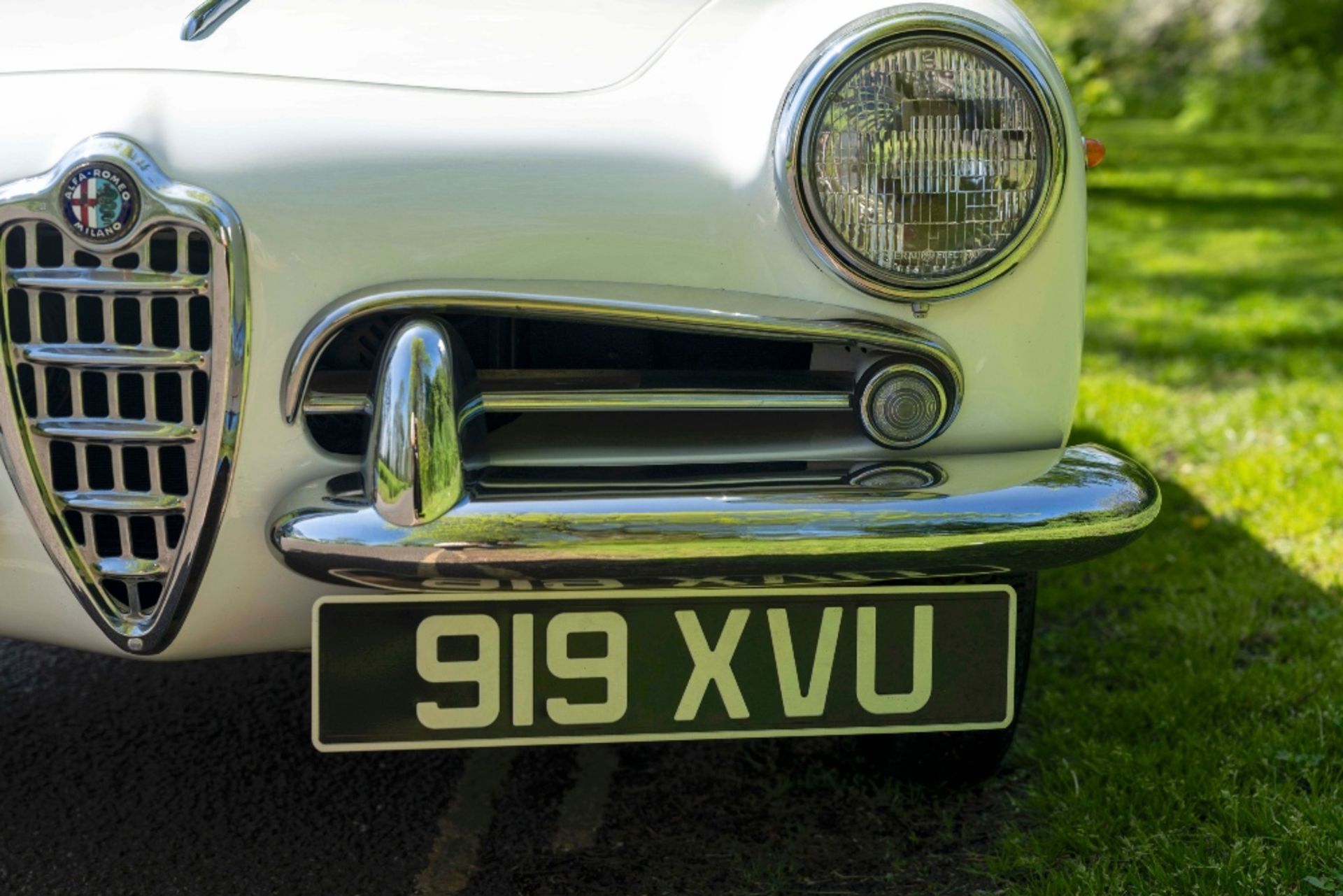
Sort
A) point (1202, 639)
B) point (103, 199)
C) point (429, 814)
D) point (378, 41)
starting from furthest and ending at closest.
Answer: point (1202, 639)
point (429, 814)
point (378, 41)
point (103, 199)

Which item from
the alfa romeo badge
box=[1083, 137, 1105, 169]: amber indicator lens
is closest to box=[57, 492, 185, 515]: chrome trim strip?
the alfa romeo badge

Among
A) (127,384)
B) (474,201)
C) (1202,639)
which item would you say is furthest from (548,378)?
(1202,639)

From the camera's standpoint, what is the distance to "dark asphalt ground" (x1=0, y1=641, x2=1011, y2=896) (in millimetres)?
1894

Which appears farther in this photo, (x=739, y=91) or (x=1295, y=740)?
(x=1295, y=740)

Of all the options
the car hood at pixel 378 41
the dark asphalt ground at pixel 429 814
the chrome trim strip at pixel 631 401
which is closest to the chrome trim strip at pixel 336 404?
the chrome trim strip at pixel 631 401

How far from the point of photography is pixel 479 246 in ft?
5.15

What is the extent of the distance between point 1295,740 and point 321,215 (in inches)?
63.8

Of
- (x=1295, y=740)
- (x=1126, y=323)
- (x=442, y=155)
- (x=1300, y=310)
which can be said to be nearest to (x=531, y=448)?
(x=442, y=155)

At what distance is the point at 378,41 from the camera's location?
179cm

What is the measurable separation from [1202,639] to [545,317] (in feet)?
5.16

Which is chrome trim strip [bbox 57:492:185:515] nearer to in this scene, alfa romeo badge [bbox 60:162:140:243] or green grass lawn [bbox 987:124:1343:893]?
alfa romeo badge [bbox 60:162:140:243]

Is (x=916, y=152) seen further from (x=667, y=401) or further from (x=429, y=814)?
(x=429, y=814)

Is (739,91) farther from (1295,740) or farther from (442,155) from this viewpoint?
(1295,740)

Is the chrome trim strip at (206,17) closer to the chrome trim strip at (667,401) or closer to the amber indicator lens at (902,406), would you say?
the chrome trim strip at (667,401)
